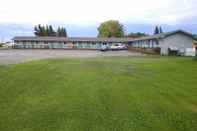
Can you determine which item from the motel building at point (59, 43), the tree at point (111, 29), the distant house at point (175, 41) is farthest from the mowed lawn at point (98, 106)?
the tree at point (111, 29)

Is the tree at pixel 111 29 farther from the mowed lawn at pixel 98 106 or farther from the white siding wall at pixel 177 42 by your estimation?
the mowed lawn at pixel 98 106

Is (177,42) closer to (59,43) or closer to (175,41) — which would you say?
(175,41)

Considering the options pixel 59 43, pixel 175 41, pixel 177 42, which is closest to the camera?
pixel 175 41

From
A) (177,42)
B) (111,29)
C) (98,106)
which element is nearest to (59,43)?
(111,29)

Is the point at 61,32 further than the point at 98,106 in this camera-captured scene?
Yes

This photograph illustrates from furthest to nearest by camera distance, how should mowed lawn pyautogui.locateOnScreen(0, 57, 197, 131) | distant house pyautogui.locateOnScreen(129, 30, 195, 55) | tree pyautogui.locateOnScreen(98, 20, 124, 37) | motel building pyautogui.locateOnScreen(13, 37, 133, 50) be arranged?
1. tree pyautogui.locateOnScreen(98, 20, 124, 37)
2. motel building pyautogui.locateOnScreen(13, 37, 133, 50)
3. distant house pyautogui.locateOnScreen(129, 30, 195, 55)
4. mowed lawn pyautogui.locateOnScreen(0, 57, 197, 131)

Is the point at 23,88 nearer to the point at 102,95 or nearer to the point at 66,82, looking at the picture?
the point at 66,82

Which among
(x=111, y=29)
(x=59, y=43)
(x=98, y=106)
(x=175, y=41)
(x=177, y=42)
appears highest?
(x=111, y=29)

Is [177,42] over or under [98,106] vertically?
over

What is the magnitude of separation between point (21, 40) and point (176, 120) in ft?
195

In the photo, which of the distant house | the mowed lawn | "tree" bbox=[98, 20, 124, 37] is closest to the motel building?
"tree" bbox=[98, 20, 124, 37]

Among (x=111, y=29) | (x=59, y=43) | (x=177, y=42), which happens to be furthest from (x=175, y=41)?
(x=111, y=29)

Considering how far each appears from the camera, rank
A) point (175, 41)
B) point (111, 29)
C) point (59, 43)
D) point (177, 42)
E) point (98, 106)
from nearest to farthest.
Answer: point (98, 106)
point (175, 41)
point (177, 42)
point (59, 43)
point (111, 29)

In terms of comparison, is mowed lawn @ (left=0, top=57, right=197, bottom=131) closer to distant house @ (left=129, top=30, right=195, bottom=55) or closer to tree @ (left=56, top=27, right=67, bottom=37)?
distant house @ (left=129, top=30, right=195, bottom=55)
